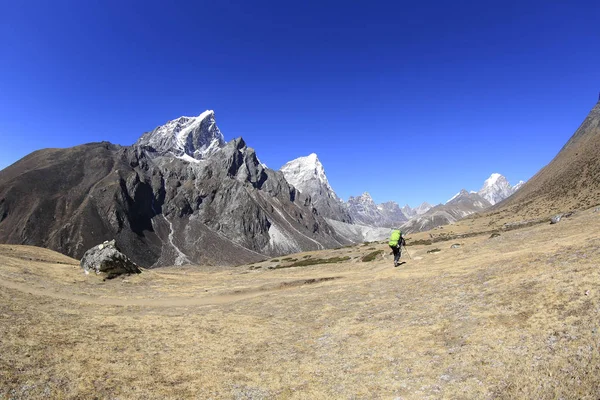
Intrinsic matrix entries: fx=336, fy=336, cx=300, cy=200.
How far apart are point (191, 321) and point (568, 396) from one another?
759 inches

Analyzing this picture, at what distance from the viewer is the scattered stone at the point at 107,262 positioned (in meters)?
38.2

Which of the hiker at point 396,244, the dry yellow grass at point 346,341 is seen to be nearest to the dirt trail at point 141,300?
the dry yellow grass at point 346,341

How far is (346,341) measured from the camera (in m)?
17.3

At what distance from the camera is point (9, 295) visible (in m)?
22.7

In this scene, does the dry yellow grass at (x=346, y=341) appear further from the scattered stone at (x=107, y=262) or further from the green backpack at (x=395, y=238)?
the scattered stone at (x=107, y=262)

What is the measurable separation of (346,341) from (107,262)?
107 feet

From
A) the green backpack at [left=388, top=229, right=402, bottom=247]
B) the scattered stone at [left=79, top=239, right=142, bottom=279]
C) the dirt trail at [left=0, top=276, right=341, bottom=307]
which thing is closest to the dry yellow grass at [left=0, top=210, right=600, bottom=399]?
the dirt trail at [left=0, top=276, right=341, bottom=307]

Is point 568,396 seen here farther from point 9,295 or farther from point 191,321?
point 9,295

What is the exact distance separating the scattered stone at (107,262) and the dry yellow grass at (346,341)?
10.7m

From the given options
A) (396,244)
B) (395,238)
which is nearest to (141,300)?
(396,244)

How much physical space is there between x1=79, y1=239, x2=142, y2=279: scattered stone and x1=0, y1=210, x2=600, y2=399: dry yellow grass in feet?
35.1

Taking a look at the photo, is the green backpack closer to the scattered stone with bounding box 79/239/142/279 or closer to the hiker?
the hiker

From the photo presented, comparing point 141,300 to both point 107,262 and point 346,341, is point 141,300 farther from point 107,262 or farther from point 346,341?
point 346,341

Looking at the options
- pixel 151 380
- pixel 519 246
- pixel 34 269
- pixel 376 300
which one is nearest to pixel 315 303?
pixel 376 300
